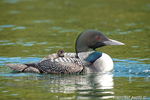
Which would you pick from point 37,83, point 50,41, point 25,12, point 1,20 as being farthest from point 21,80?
point 25,12

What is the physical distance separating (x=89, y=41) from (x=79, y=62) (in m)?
0.63

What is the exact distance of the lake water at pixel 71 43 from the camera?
687 centimetres

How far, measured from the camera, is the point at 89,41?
870cm

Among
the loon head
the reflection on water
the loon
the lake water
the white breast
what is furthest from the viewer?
the loon head

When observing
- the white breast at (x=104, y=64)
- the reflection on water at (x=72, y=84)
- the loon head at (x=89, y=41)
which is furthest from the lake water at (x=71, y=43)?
the loon head at (x=89, y=41)

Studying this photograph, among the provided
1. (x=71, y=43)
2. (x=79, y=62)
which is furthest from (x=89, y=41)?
(x=71, y=43)

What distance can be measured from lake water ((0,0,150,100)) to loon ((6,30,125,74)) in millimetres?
186

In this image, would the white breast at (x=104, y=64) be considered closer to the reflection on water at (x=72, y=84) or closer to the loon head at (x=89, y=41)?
the reflection on water at (x=72, y=84)

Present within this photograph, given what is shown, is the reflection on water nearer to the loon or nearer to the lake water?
the lake water

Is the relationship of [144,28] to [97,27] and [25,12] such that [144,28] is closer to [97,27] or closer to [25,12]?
[97,27]

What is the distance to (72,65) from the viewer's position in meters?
8.29

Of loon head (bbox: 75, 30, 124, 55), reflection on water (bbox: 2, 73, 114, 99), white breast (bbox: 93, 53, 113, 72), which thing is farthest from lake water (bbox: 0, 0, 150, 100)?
loon head (bbox: 75, 30, 124, 55)

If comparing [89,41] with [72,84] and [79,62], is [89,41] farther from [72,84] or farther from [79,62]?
[72,84]

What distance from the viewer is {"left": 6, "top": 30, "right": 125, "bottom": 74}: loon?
27.3 ft
